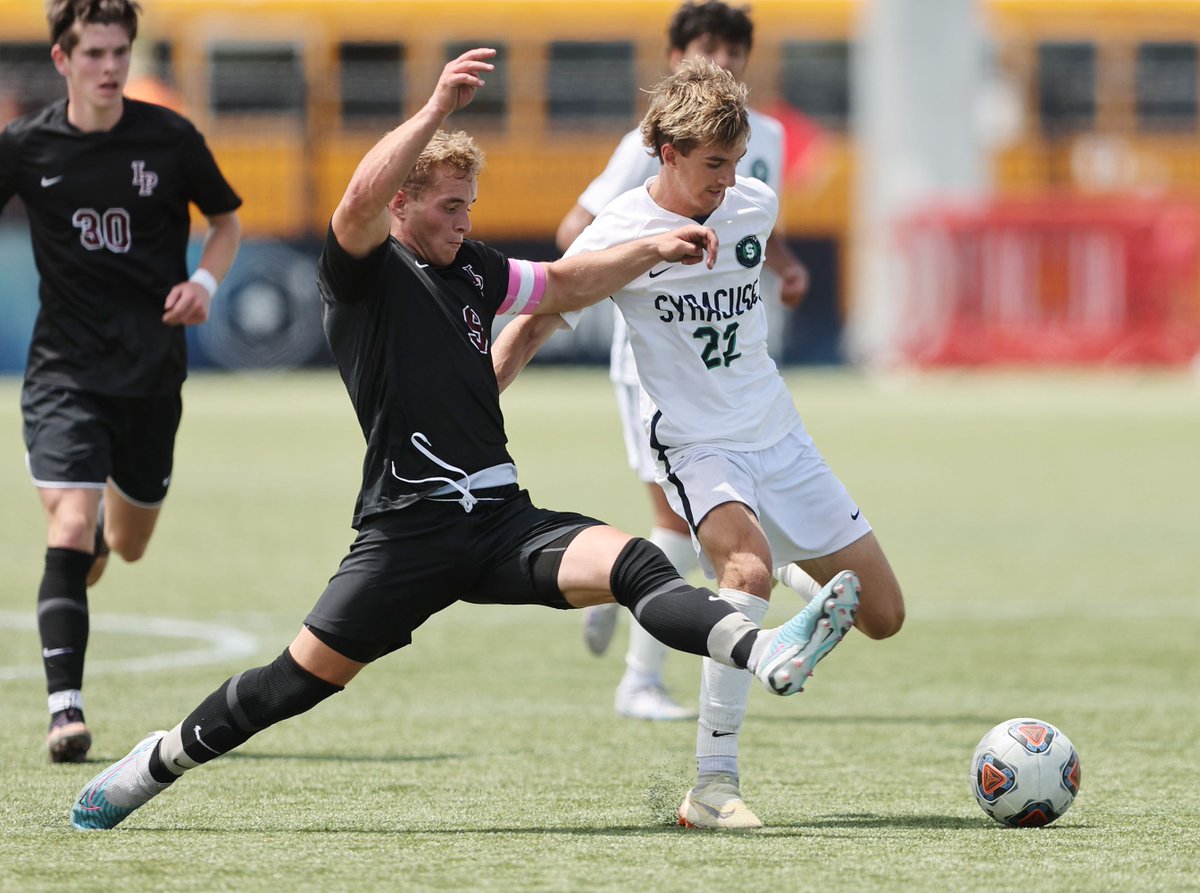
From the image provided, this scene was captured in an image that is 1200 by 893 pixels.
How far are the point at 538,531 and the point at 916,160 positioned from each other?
2442 cm

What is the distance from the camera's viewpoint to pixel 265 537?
1274cm

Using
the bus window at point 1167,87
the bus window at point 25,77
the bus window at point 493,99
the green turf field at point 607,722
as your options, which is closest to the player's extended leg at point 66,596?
the green turf field at point 607,722

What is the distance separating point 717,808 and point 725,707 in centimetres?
29

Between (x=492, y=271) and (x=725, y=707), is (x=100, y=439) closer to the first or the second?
(x=492, y=271)

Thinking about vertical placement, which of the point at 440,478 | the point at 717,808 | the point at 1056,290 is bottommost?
the point at 1056,290

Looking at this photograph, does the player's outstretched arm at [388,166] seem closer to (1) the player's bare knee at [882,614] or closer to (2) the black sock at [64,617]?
(1) the player's bare knee at [882,614]

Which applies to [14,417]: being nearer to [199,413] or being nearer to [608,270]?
[199,413]

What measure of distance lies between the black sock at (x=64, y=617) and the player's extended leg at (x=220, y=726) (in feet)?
3.80

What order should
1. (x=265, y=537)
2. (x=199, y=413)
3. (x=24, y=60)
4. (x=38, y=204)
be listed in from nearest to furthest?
(x=38, y=204)
(x=265, y=537)
(x=199, y=413)
(x=24, y=60)

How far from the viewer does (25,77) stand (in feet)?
90.9

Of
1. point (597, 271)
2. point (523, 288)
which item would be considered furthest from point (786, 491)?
point (523, 288)

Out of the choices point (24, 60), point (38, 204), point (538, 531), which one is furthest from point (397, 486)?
point (24, 60)

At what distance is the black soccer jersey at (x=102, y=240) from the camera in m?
6.96

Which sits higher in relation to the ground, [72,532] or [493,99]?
[493,99]
